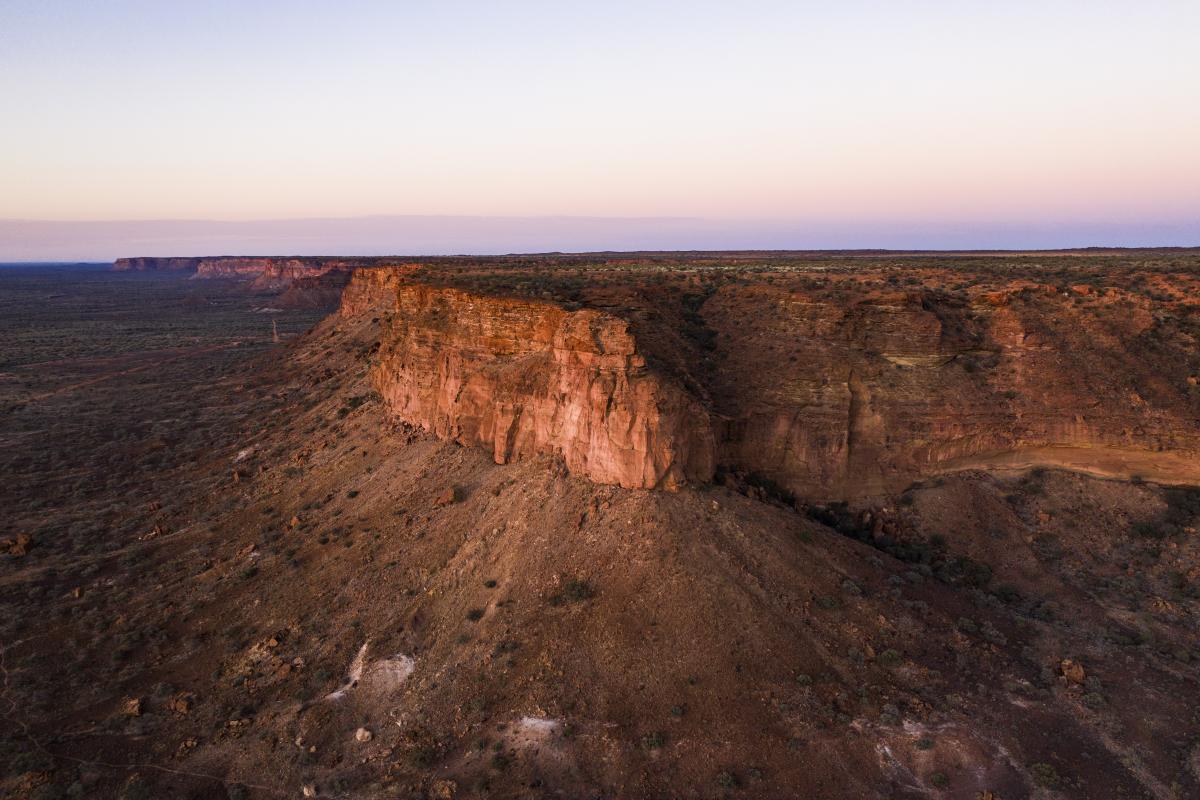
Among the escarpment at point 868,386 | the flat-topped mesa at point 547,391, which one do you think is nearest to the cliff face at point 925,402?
the escarpment at point 868,386

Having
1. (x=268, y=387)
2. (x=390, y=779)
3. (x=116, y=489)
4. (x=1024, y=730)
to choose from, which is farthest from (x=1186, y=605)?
(x=268, y=387)

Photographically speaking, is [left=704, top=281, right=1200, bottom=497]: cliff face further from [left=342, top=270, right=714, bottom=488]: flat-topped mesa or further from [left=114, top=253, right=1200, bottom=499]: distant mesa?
[left=342, top=270, right=714, bottom=488]: flat-topped mesa

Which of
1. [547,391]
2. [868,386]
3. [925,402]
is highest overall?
[547,391]

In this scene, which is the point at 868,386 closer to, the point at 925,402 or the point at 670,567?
the point at 925,402

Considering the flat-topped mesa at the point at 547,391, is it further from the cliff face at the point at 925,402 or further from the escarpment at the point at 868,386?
the cliff face at the point at 925,402

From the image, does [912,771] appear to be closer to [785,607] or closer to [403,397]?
[785,607]

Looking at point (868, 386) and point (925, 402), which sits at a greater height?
point (868, 386)

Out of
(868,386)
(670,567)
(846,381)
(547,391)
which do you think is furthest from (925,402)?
(547,391)

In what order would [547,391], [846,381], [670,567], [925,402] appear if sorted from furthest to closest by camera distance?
[925,402]
[846,381]
[547,391]
[670,567]
